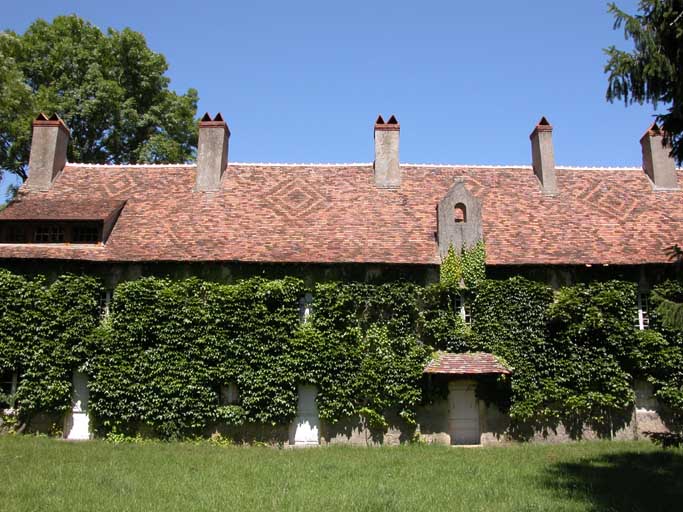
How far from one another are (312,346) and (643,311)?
1135 centimetres

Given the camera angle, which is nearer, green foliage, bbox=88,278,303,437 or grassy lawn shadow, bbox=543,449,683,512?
grassy lawn shadow, bbox=543,449,683,512

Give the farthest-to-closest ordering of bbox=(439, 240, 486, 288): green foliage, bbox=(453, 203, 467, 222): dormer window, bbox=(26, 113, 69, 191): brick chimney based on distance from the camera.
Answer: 1. bbox=(26, 113, 69, 191): brick chimney
2. bbox=(453, 203, 467, 222): dormer window
3. bbox=(439, 240, 486, 288): green foliage

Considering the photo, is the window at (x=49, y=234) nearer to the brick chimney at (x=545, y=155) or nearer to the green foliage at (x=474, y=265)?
the green foliage at (x=474, y=265)

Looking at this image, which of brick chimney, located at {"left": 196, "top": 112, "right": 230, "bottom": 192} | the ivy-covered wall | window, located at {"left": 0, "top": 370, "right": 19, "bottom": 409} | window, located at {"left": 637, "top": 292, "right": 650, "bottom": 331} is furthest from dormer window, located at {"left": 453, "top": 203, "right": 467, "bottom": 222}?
window, located at {"left": 0, "top": 370, "right": 19, "bottom": 409}

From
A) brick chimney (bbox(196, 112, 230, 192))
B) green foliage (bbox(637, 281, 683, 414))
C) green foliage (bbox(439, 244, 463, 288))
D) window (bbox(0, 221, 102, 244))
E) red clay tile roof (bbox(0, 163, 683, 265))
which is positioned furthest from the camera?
brick chimney (bbox(196, 112, 230, 192))

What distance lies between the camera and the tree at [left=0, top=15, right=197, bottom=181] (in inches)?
1300

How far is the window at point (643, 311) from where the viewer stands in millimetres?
21375

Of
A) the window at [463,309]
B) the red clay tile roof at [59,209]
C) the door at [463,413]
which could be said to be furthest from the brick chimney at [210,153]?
the door at [463,413]

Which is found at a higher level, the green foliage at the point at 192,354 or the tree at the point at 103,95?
the tree at the point at 103,95

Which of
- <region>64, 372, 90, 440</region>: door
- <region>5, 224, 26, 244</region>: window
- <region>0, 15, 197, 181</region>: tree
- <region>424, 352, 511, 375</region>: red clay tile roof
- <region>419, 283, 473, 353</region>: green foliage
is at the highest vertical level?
<region>0, 15, 197, 181</region>: tree

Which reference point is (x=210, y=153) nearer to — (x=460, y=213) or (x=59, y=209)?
(x=59, y=209)

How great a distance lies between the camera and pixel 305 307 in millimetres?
21547

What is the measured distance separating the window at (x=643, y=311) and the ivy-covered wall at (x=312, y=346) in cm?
43

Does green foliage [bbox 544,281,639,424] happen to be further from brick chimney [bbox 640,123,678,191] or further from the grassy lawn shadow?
brick chimney [bbox 640,123,678,191]
